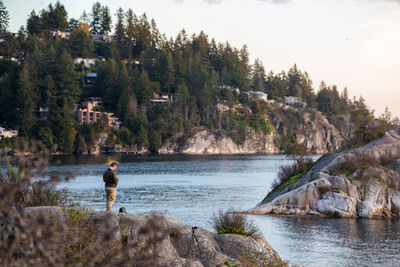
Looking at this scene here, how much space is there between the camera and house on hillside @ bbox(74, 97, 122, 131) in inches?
5012

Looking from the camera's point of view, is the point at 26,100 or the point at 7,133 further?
the point at 26,100

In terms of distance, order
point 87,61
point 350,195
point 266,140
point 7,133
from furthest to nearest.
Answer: point 266,140
point 87,61
point 7,133
point 350,195

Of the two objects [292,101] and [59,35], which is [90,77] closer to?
[59,35]

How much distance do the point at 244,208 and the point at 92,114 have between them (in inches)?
3733

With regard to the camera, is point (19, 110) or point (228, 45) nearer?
point (19, 110)

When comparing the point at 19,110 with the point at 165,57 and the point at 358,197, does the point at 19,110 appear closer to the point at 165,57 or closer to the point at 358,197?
the point at 165,57

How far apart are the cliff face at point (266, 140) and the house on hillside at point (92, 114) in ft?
54.6

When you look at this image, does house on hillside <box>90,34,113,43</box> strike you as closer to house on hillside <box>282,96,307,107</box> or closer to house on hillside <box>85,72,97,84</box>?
house on hillside <box>85,72,97,84</box>

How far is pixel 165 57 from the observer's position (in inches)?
6078

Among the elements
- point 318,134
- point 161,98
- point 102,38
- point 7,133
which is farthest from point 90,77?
point 318,134

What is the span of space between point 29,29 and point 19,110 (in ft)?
204

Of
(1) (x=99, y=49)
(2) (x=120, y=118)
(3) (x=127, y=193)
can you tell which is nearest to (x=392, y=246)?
(3) (x=127, y=193)

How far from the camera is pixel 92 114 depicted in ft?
425

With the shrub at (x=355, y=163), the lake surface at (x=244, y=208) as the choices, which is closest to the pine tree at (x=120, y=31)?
the lake surface at (x=244, y=208)
